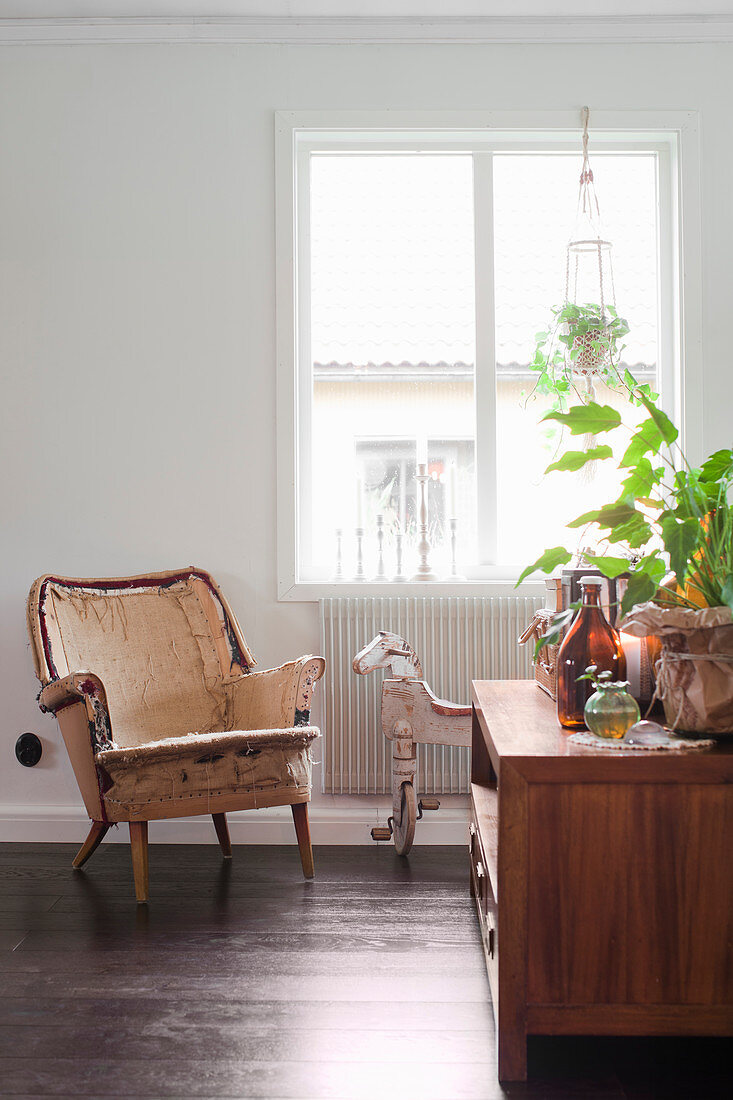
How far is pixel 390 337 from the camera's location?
3.04 meters

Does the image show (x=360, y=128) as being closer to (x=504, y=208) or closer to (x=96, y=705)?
(x=504, y=208)

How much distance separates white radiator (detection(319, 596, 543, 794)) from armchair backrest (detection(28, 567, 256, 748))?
348 millimetres

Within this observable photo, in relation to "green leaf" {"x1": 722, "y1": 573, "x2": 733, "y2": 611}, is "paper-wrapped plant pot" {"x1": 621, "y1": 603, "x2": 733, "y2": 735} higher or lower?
lower

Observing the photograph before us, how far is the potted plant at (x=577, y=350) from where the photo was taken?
277 centimetres

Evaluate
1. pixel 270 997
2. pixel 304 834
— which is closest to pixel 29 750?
pixel 304 834

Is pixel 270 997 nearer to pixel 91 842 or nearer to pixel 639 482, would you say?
pixel 91 842

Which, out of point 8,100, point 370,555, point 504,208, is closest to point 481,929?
point 370,555

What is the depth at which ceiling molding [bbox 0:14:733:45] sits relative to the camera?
112 inches

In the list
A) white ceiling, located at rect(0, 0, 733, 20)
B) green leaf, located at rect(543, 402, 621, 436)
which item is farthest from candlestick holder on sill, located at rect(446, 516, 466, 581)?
white ceiling, located at rect(0, 0, 733, 20)

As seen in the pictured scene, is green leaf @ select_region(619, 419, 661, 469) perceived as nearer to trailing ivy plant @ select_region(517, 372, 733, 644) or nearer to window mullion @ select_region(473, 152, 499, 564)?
trailing ivy plant @ select_region(517, 372, 733, 644)

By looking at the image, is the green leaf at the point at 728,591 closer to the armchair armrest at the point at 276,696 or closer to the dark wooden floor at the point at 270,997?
the dark wooden floor at the point at 270,997

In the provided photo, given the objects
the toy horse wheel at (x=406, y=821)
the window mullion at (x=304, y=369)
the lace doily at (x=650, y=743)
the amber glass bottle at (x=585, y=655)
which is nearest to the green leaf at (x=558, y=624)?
the amber glass bottle at (x=585, y=655)

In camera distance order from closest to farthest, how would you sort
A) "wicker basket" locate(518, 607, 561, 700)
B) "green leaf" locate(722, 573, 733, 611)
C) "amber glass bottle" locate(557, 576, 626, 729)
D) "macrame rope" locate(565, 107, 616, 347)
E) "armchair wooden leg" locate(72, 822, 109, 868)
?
"green leaf" locate(722, 573, 733, 611), "amber glass bottle" locate(557, 576, 626, 729), "wicker basket" locate(518, 607, 561, 700), "armchair wooden leg" locate(72, 822, 109, 868), "macrame rope" locate(565, 107, 616, 347)

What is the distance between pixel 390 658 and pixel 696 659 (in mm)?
1251
